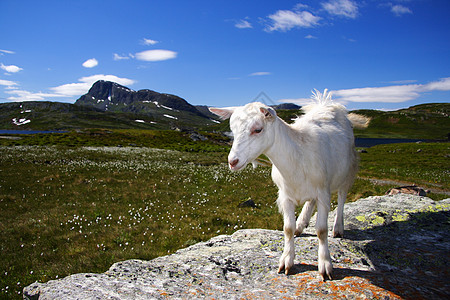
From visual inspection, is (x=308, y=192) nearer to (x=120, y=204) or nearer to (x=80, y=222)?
(x=80, y=222)

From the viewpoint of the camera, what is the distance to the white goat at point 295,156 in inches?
164

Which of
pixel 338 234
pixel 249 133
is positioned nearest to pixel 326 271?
pixel 338 234

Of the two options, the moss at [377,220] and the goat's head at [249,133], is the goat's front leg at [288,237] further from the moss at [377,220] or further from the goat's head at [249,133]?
the moss at [377,220]

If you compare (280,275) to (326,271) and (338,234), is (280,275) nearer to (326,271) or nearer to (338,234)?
(326,271)

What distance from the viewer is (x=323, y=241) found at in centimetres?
470

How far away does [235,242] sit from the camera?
6465 millimetres

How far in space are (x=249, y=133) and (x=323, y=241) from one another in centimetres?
250

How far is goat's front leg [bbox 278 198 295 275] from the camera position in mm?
4668

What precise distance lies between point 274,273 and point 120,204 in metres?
11.6

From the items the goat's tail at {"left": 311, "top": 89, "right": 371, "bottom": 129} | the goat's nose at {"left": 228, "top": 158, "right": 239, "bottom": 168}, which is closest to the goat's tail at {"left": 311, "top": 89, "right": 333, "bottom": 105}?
the goat's tail at {"left": 311, "top": 89, "right": 371, "bottom": 129}

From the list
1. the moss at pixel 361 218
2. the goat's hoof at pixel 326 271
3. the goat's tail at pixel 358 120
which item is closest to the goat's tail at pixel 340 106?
the goat's tail at pixel 358 120

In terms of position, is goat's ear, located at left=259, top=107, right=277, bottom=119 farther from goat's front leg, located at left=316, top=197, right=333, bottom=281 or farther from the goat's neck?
goat's front leg, located at left=316, top=197, right=333, bottom=281

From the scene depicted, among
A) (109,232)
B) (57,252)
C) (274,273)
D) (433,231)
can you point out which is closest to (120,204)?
(109,232)

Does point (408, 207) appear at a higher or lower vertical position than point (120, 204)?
higher
